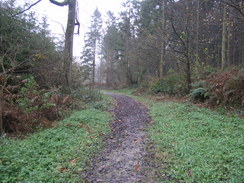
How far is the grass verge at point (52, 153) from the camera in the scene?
395cm

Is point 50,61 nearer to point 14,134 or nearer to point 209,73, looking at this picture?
point 14,134

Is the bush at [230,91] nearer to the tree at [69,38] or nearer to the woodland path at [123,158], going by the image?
the woodland path at [123,158]

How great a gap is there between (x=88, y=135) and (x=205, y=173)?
384 cm

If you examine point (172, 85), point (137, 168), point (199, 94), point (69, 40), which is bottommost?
point (137, 168)

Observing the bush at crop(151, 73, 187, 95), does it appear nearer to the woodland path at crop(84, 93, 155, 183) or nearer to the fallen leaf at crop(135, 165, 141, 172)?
the woodland path at crop(84, 93, 155, 183)

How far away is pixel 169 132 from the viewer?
21.6 feet

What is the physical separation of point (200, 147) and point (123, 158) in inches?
79.8

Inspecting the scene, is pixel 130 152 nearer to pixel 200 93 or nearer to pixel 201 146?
pixel 201 146

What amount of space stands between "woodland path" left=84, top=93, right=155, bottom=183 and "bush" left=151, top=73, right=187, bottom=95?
7.26m

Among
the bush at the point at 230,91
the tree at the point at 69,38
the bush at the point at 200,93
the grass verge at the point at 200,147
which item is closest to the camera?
the grass verge at the point at 200,147

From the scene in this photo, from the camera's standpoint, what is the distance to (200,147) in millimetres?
5047

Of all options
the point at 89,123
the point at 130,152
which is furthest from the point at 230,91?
the point at 89,123

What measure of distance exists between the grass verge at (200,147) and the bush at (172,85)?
575 centimetres

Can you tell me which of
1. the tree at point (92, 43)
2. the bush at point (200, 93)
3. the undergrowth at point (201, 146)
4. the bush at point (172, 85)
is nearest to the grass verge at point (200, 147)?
the undergrowth at point (201, 146)
